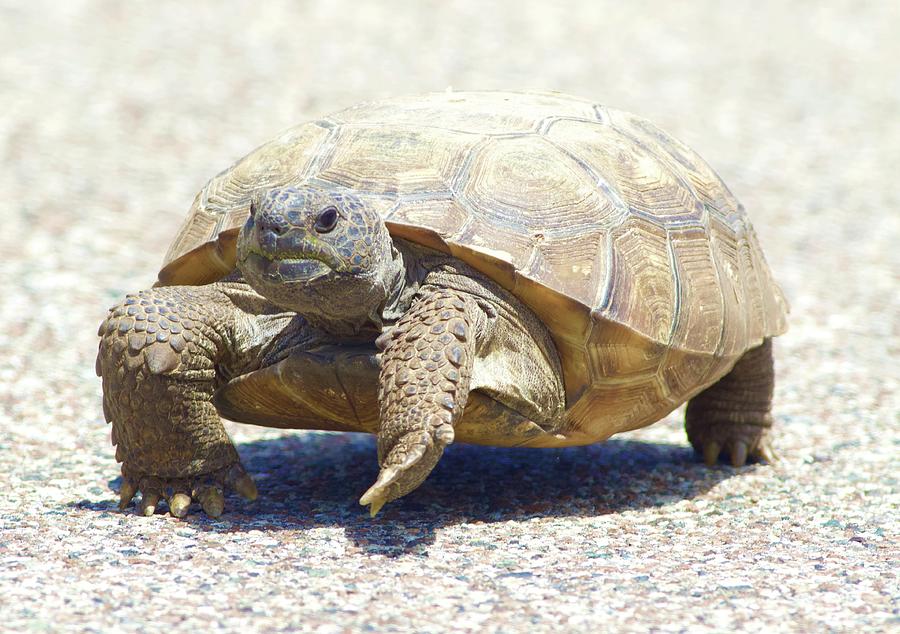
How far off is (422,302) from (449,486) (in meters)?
1.06

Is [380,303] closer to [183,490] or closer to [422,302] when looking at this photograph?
[422,302]

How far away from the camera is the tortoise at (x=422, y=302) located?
3.61m

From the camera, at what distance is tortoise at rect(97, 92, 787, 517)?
11.8ft

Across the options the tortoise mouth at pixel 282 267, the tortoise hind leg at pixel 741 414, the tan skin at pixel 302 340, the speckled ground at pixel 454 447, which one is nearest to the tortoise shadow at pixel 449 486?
the speckled ground at pixel 454 447

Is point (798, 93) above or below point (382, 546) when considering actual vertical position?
above

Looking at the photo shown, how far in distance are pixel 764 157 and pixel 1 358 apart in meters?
8.23

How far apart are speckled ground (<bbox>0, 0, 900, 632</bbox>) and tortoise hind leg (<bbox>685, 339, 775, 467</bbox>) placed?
114 mm

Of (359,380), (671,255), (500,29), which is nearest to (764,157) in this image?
(500,29)

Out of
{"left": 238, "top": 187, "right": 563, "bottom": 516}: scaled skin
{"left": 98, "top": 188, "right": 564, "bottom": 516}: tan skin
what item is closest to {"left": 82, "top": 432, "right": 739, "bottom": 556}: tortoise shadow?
{"left": 98, "top": 188, "right": 564, "bottom": 516}: tan skin

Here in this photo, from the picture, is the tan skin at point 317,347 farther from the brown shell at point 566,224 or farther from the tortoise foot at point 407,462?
the brown shell at point 566,224

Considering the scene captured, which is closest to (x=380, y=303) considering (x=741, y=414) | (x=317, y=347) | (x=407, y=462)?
(x=317, y=347)

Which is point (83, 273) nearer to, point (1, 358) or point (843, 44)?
point (1, 358)

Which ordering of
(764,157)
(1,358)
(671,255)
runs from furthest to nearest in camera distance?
(764,157) → (1,358) → (671,255)

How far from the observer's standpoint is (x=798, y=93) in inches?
546
